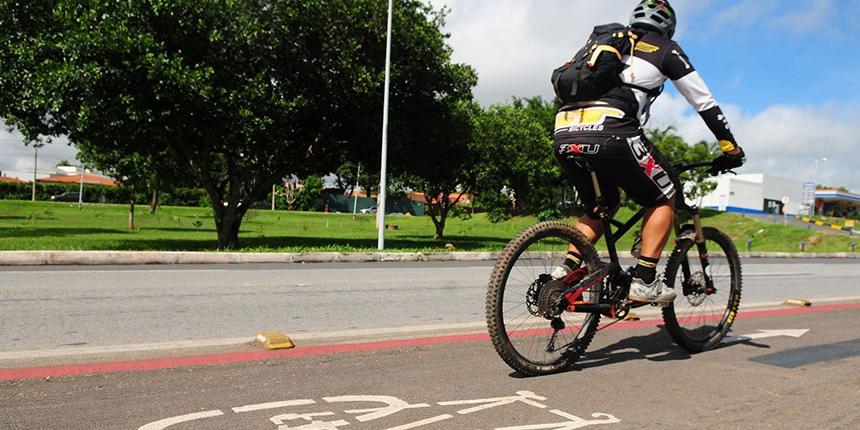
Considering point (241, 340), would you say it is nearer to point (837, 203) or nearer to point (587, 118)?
point (587, 118)

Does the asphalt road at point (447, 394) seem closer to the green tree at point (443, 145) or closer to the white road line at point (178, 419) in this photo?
the white road line at point (178, 419)

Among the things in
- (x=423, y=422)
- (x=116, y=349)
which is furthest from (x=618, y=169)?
(x=116, y=349)

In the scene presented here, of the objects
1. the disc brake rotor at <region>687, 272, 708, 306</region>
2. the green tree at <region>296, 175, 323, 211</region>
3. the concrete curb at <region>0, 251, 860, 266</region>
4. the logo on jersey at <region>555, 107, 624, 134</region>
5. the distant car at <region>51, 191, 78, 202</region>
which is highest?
the green tree at <region>296, 175, 323, 211</region>

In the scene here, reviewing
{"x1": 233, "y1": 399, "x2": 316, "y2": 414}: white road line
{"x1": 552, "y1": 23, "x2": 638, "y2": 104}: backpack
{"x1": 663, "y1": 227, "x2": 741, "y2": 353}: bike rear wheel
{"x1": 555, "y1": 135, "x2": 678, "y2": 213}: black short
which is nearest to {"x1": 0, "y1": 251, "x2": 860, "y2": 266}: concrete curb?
{"x1": 663, "y1": 227, "x2": 741, "y2": 353}: bike rear wheel

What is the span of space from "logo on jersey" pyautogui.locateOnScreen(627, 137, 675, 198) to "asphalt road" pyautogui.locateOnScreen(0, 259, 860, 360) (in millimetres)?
2062

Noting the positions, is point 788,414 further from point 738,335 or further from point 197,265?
point 197,265

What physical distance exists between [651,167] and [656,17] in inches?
35.8

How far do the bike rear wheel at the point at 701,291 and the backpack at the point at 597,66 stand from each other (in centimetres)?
138

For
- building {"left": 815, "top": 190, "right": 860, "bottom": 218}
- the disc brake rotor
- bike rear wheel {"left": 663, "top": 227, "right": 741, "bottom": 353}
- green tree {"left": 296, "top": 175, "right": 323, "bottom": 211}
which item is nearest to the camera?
bike rear wheel {"left": 663, "top": 227, "right": 741, "bottom": 353}

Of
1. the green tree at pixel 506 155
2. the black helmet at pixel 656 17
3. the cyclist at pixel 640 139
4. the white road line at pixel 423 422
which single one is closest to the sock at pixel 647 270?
the cyclist at pixel 640 139

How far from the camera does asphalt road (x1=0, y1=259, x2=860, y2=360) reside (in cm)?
482

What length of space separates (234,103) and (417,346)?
11926 mm

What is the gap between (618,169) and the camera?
387 cm

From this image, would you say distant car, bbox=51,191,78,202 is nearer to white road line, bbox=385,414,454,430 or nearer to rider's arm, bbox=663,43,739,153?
rider's arm, bbox=663,43,739,153
